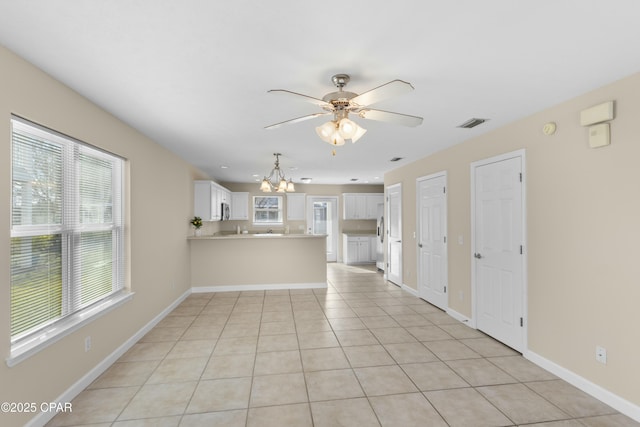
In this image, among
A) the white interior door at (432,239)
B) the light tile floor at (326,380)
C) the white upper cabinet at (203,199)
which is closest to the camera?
the light tile floor at (326,380)

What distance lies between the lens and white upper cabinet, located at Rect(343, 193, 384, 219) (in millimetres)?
9094

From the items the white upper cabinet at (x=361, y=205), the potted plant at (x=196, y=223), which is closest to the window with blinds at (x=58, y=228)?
the potted plant at (x=196, y=223)

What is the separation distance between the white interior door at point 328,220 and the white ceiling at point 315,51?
20.3ft

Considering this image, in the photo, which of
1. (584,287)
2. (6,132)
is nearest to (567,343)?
(584,287)

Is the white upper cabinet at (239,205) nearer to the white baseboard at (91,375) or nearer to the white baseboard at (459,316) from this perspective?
the white baseboard at (91,375)

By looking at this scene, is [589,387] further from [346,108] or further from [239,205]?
[239,205]

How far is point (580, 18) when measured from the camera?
156cm

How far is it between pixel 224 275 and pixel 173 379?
10.6 feet

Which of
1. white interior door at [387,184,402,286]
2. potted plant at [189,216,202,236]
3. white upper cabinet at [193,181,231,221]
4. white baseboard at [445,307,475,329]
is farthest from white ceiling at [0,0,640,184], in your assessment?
white interior door at [387,184,402,286]

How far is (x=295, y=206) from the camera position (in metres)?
8.91

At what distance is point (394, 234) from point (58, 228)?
17.6 ft

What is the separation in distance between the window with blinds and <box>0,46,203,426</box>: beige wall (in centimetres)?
13

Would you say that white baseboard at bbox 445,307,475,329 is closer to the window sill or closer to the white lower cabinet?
the window sill

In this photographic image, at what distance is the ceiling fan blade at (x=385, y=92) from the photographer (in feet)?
5.79
